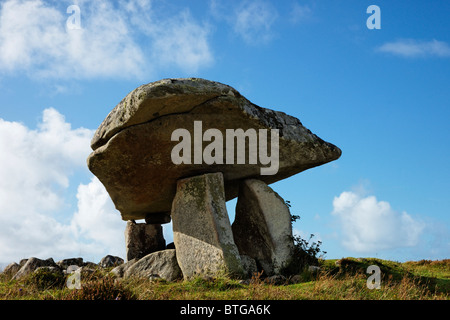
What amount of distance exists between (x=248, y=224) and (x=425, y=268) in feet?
32.0

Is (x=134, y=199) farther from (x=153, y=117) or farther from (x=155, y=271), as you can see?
(x=153, y=117)

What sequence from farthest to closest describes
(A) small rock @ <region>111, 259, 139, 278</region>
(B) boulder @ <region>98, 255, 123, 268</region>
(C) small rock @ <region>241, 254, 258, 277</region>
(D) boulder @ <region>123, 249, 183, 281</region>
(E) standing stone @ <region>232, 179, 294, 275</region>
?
(B) boulder @ <region>98, 255, 123, 268</region>, (A) small rock @ <region>111, 259, 139, 278</region>, (E) standing stone @ <region>232, 179, 294, 275</region>, (D) boulder @ <region>123, 249, 183, 281</region>, (C) small rock @ <region>241, 254, 258, 277</region>

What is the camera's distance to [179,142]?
13.7 metres

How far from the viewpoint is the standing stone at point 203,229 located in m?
13.7

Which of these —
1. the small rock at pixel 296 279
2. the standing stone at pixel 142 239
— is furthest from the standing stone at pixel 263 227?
the standing stone at pixel 142 239

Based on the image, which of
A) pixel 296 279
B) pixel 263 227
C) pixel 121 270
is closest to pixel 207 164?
pixel 263 227

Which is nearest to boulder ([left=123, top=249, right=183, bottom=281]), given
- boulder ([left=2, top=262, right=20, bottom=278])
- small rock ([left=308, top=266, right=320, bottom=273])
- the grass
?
the grass

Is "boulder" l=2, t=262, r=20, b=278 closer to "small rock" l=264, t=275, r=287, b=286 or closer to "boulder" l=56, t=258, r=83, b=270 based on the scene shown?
"boulder" l=56, t=258, r=83, b=270

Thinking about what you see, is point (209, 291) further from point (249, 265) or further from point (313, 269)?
point (313, 269)

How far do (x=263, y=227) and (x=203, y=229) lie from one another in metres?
2.40

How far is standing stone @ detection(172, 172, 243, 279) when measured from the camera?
13.7 metres

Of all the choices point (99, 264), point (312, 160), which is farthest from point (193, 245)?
point (99, 264)

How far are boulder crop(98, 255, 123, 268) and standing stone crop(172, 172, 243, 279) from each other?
206 inches

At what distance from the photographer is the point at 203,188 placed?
575 inches
